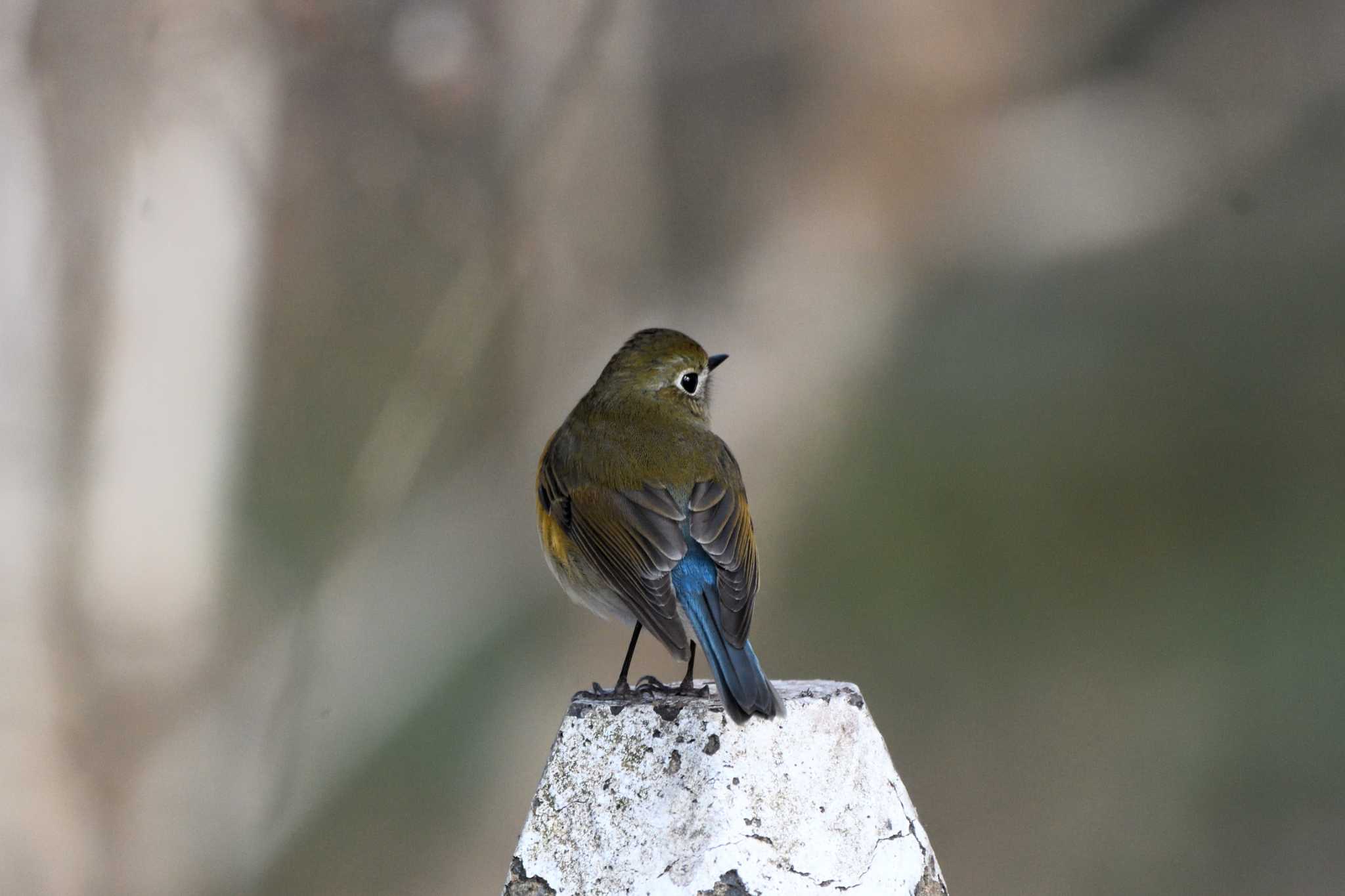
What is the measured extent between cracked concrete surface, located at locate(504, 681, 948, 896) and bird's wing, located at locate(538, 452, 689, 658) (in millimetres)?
518

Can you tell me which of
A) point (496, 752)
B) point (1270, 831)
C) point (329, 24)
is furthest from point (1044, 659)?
point (329, 24)

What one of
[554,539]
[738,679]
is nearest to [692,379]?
[554,539]

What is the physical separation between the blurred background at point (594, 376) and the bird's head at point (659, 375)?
137 inches

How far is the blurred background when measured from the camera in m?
6.60

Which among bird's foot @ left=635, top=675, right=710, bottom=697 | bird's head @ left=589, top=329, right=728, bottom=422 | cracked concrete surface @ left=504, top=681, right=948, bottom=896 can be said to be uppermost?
bird's head @ left=589, top=329, right=728, bottom=422

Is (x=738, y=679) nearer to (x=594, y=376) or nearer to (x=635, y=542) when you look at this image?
(x=635, y=542)

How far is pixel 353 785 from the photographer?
6809 mm

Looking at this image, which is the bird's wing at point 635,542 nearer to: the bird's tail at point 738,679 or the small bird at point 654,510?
the small bird at point 654,510

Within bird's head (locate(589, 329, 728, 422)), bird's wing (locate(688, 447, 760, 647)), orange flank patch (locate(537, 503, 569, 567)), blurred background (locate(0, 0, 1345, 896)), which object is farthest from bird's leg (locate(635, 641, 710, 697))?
blurred background (locate(0, 0, 1345, 896))

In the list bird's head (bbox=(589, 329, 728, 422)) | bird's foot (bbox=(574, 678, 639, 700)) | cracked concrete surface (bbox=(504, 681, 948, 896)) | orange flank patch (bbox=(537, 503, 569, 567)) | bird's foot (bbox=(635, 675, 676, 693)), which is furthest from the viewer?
bird's head (bbox=(589, 329, 728, 422))

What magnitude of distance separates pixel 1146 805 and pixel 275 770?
384cm

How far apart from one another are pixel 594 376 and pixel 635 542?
14.3ft

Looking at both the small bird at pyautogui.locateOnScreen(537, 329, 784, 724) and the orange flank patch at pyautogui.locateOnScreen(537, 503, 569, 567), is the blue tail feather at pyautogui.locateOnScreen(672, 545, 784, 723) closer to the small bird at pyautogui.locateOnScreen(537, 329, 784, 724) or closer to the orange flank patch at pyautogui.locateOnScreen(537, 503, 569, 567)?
the small bird at pyautogui.locateOnScreen(537, 329, 784, 724)

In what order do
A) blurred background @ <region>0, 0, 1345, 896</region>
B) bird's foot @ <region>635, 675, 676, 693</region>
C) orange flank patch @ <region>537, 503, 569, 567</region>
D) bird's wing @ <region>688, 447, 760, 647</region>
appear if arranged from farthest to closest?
blurred background @ <region>0, 0, 1345, 896</region>
orange flank patch @ <region>537, 503, 569, 567</region>
bird's wing @ <region>688, 447, 760, 647</region>
bird's foot @ <region>635, 675, 676, 693</region>
